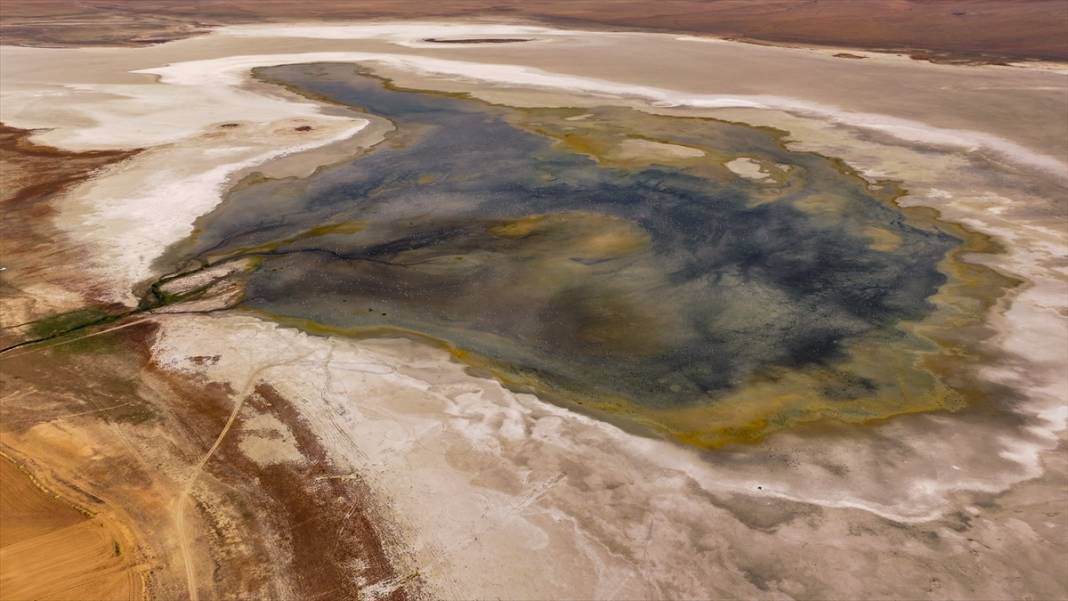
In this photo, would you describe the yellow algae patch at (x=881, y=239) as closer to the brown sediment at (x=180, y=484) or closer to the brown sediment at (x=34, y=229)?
the brown sediment at (x=180, y=484)

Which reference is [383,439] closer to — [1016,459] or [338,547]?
[338,547]

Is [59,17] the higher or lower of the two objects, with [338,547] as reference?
higher

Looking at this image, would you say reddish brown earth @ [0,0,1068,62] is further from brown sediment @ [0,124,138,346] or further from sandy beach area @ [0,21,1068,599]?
brown sediment @ [0,124,138,346]

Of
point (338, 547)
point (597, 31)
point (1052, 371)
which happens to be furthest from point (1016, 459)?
point (597, 31)

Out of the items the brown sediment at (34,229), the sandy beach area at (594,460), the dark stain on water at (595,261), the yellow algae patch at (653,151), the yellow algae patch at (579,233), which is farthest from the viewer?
the yellow algae patch at (653,151)

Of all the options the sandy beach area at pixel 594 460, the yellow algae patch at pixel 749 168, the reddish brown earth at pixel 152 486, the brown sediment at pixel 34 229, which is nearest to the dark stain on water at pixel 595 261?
the yellow algae patch at pixel 749 168

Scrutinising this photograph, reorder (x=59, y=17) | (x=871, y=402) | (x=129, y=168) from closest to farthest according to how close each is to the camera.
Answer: (x=871, y=402) < (x=129, y=168) < (x=59, y=17)

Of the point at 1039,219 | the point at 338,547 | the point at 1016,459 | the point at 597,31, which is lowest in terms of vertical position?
the point at 338,547
